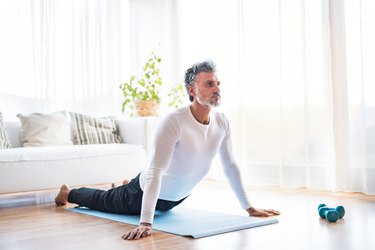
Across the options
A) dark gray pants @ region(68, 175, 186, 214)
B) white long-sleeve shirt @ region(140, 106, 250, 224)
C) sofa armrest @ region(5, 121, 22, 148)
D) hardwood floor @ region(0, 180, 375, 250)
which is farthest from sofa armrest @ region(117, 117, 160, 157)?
white long-sleeve shirt @ region(140, 106, 250, 224)

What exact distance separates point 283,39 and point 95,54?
2088 mm

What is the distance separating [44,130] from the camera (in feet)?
14.0

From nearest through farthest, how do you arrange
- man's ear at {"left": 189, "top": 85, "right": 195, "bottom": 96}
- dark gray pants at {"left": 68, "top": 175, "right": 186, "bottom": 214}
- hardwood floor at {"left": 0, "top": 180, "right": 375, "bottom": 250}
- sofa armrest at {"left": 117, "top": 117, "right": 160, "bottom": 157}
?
hardwood floor at {"left": 0, "top": 180, "right": 375, "bottom": 250}, man's ear at {"left": 189, "top": 85, "right": 195, "bottom": 96}, dark gray pants at {"left": 68, "top": 175, "right": 186, "bottom": 214}, sofa armrest at {"left": 117, "top": 117, "right": 160, "bottom": 157}

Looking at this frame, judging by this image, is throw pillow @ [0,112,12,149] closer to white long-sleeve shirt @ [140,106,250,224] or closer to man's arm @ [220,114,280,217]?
white long-sleeve shirt @ [140,106,250,224]

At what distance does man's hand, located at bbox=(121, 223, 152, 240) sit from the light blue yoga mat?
0.48ft

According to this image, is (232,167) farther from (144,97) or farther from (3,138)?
(144,97)

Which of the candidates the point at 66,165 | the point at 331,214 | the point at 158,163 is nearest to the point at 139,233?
the point at 158,163

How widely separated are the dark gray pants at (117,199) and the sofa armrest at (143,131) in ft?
3.53

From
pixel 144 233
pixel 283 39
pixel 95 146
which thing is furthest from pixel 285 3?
pixel 144 233

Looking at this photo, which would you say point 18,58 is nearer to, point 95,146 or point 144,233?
point 95,146

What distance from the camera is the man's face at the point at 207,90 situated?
2533 mm

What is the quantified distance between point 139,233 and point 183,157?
467mm

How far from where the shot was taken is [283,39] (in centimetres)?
429

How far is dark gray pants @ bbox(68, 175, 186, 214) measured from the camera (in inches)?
115
